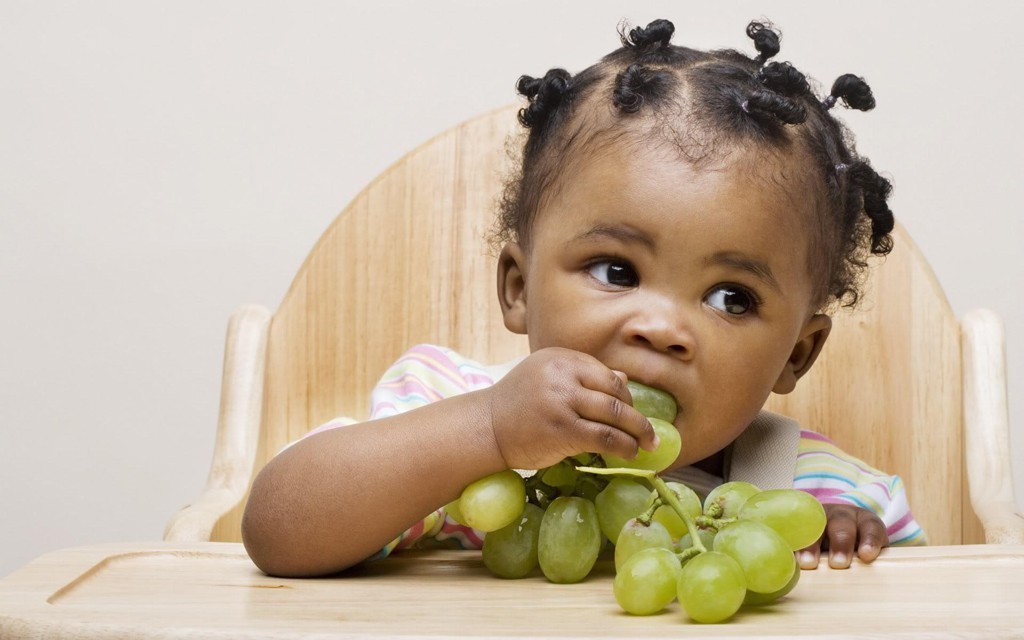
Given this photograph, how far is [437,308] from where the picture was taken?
4.66 ft

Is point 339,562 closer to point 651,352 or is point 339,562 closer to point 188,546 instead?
point 188,546

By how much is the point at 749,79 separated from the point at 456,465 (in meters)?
0.46

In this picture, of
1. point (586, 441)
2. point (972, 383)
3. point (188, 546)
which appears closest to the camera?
point (586, 441)

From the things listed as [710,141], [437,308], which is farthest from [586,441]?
[437,308]

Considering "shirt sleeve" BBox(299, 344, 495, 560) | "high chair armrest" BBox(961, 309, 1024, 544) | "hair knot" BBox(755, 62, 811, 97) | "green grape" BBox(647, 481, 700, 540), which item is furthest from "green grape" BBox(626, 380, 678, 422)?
"high chair armrest" BBox(961, 309, 1024, 544)

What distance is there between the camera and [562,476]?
790 millimetres

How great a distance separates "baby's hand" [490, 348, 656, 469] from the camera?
0.74 m

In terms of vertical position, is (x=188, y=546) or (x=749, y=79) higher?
(x=749, y=79)

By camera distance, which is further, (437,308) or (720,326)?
(437,308)

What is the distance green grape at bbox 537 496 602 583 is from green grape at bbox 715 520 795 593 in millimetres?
107

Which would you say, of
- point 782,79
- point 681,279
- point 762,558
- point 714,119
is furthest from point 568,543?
point 782,79

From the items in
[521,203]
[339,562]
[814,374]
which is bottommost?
[339,562]

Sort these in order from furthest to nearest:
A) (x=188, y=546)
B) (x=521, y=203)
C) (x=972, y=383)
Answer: (x=972, y=383) < (x=521, y=203) < (x=188, y=546)

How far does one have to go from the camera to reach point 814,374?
54.5 inches
